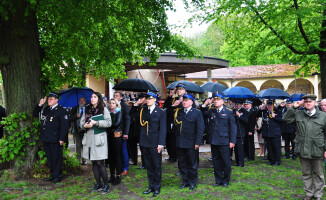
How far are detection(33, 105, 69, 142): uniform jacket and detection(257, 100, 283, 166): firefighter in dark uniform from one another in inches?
223

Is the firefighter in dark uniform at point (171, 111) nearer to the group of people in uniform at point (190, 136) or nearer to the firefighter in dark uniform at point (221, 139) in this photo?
the group of people in uniform at point (190, 136)

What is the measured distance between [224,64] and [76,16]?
14591 millimetres

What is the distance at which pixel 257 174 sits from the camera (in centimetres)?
674

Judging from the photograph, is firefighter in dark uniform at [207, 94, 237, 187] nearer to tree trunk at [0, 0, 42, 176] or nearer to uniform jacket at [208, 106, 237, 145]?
uniform jacket at [208, 106, 237, 145]

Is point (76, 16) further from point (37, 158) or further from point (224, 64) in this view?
point (224, 64)

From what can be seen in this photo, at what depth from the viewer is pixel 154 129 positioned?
542cm

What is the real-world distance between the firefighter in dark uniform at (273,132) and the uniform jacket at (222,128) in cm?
251

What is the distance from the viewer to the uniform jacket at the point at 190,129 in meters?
5.58

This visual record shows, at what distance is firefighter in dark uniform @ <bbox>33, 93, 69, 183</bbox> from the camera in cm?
611

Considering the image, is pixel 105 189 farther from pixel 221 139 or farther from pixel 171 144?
pixel 171 144

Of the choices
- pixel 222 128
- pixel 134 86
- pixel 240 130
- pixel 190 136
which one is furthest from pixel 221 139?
pixel 134 86

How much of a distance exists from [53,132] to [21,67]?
1713mm

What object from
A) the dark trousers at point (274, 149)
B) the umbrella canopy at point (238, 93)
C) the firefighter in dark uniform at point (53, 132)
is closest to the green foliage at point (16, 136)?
the firefighter in dark uniform at point (53, 132)

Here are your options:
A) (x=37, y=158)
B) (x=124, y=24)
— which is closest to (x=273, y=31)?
(x=124, y=24)
